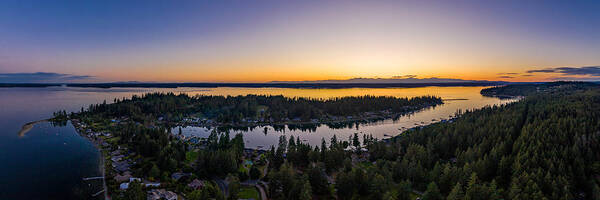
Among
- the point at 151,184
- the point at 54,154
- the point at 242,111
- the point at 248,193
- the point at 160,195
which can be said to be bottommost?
the point at 248,193

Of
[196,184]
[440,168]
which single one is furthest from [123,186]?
[440,168]

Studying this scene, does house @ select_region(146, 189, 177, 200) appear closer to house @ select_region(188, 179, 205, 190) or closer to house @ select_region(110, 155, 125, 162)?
house @ select_region(188, 179, 205, 190)

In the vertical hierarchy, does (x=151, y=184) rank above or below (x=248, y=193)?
above

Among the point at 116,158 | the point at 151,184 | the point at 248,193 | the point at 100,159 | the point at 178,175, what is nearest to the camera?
the point at 248,193

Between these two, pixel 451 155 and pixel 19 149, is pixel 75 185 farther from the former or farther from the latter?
pixel 451 155

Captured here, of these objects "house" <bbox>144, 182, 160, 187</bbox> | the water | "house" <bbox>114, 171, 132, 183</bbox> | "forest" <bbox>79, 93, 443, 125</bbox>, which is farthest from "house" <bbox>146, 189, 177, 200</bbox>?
"forest" <bbox>79, 93, 443, 125</bbox>

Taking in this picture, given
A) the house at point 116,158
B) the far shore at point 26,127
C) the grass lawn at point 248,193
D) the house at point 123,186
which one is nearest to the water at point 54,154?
the far shore at point 26,127

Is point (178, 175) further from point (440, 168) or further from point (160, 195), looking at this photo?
point (440, 168)
